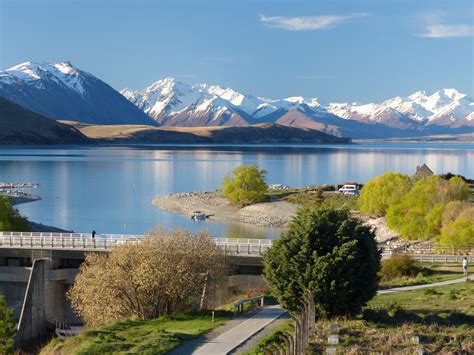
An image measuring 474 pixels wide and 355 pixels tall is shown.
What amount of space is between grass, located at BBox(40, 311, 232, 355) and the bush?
12810mm

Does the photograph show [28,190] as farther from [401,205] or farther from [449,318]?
[449,318]

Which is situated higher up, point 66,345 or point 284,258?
point 284,258

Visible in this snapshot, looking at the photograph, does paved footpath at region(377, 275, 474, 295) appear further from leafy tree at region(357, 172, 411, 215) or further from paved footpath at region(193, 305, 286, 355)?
leafy tree at region(357, 172, 411, 215)

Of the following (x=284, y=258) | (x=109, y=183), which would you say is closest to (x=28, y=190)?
(x=109, y=183)

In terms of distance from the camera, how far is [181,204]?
112312 millimetres

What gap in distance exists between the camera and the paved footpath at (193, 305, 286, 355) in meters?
24.4

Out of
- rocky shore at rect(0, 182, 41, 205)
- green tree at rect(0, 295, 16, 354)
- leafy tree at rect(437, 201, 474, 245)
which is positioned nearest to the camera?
green tree at rect(0, 295, 16, 354)

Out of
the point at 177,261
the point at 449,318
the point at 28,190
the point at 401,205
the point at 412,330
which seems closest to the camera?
the point at 412,330

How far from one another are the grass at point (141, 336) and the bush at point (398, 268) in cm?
1281

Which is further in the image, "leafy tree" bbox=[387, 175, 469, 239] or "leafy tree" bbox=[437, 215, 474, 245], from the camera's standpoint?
"leafy tree" bbox=[387, 175, 469, 239]

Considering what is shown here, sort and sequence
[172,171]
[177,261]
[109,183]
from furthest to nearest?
[172,171]
[109,183]
[177,261]

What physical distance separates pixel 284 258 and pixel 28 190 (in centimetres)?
11458

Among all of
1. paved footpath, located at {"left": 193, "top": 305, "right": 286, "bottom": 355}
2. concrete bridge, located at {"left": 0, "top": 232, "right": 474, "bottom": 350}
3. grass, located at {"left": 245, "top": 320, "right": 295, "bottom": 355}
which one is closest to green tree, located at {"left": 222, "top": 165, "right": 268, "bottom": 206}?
concrete bridge, located at {"left": 0, "top": 232, "right": 474, "bottom": 350}

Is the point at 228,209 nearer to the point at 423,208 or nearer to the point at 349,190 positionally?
the point at 349,190
